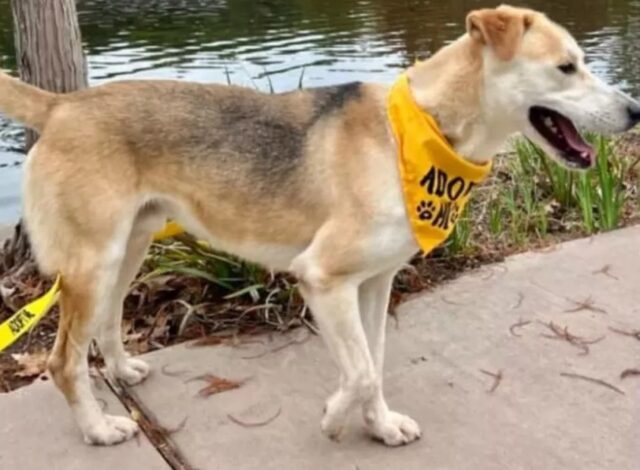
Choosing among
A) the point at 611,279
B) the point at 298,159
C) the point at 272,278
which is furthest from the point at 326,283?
the point at 611,279

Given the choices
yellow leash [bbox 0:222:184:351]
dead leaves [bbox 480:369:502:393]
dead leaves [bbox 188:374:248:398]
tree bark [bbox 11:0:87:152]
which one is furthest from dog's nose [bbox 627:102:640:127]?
tree bark [bbox 11:0:87:152]

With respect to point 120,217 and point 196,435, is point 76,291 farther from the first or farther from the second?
point 196,435

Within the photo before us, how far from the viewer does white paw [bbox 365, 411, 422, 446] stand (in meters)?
3.97

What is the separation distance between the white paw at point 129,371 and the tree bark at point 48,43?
167 cm

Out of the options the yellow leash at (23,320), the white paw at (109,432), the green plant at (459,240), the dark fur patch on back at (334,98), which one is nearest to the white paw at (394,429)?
the white paw at (109,432)

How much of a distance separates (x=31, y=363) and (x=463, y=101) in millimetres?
2479

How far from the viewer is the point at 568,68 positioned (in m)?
3.81

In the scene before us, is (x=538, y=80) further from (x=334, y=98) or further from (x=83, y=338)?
(x=83, y=338)

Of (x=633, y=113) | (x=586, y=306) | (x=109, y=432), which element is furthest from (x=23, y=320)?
(x=586, y=306)

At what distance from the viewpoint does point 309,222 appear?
4.03m

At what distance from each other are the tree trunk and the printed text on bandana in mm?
2506

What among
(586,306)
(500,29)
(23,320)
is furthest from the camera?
(586,306)

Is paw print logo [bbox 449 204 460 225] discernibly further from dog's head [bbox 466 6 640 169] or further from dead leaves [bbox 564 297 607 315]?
dead leaves [bbox 564 297 607 315]

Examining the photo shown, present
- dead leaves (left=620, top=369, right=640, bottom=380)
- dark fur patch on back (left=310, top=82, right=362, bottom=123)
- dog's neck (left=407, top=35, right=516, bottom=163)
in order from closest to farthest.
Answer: dog's neck (left=407, top=35, right=516, bottom=163) < dark fur patch on back (left=310, top=82, right=362, bottom=123) < dead leaves (left=620, top=369, right=640, bottom=380)
